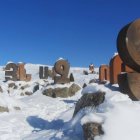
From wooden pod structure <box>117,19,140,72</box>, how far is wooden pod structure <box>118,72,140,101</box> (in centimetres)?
30

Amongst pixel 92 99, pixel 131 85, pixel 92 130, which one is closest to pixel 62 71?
pixel 131 85

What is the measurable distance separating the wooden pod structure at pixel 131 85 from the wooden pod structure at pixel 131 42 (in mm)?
304

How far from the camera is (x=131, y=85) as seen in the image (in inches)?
328

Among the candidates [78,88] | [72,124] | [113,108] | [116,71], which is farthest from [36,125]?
[78,88]

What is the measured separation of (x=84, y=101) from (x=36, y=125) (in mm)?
2135

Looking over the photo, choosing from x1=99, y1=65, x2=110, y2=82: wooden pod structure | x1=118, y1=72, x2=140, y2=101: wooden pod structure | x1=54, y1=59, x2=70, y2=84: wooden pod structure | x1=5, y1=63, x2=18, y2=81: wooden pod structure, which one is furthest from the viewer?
x1=5, y1=63, x2=18, y2=81: wooden pod structure

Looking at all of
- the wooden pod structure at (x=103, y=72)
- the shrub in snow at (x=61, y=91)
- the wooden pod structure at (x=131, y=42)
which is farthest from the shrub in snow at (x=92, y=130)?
the wooden pod structure at (x=103, y=72)

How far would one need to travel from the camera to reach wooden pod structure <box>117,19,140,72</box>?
845 centimetres

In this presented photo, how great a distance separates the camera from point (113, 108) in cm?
593

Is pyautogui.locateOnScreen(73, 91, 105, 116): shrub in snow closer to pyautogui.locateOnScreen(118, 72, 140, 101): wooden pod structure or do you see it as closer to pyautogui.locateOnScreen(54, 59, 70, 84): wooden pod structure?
pyautogui.locateOnScreen(118, 72, 140, 101): wooden pod structure

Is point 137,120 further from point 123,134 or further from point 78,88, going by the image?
point 78,88

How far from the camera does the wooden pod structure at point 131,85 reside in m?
8.26

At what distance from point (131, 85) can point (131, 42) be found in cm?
98

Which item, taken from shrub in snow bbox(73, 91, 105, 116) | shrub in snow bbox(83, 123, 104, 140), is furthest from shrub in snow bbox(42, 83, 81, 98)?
shrub in snow bbox(83, 123, 104, 140)
